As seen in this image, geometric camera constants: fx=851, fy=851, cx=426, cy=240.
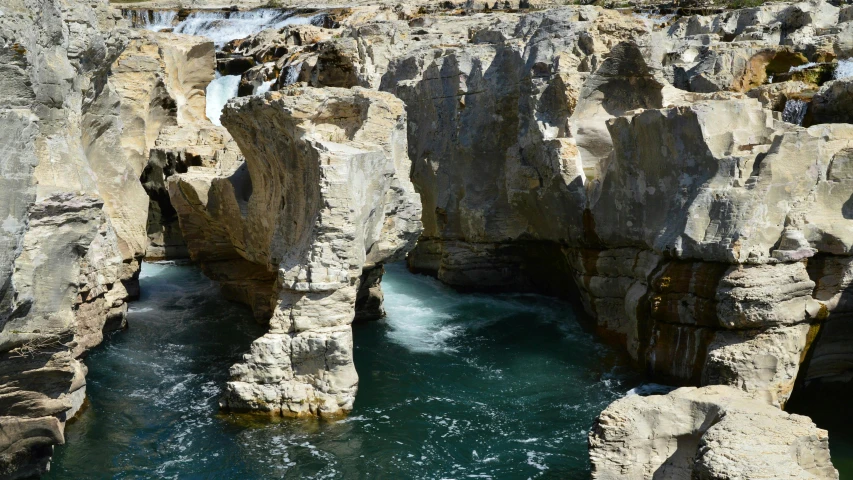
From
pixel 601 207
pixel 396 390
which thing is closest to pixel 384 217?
pixel 396 390

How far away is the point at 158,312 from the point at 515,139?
7841 millimetres

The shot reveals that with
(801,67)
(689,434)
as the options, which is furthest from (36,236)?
(801,67)

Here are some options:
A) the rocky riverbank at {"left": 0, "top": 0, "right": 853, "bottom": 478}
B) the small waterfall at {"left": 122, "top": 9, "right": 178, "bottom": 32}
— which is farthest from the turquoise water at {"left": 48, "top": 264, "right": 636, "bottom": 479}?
the small waterfall at {"left": 122, "top": 9, "right": 178, "bottom": 32}

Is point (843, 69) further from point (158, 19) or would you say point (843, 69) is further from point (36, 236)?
point (158, 19)

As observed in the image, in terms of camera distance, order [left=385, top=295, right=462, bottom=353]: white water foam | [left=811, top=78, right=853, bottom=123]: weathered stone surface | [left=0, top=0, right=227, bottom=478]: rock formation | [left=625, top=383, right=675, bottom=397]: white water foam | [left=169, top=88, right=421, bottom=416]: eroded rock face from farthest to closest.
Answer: [left=811, top=78, right=853, bottom=123]: weathered stone surface < [left=385, top=295, right=462, bottom=353]: white water foam < [left=625, top=383, right=675, bottom=397]: white water foam < [left=169, top=88, right=421, bottom=416]: eroded rock face < [left=0, top=0, right=227, bottom=478]: rock formation

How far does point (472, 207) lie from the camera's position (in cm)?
1759

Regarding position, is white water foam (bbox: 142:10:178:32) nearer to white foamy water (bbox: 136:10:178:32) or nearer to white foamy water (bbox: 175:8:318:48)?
white foamy water (bbox: 136:10:178:32)

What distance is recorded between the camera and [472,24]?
26781 mm

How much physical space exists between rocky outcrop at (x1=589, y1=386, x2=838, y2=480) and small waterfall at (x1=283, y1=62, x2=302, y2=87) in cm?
1805

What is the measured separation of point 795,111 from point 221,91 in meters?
17.2

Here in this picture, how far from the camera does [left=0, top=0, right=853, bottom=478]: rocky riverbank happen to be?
8.55m

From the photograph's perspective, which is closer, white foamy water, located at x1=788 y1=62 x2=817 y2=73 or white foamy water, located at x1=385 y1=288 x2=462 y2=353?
white foamy water, located at x1=385 y1=288 x2=462 y2=353

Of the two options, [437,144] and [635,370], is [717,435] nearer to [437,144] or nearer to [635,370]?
[635,370]

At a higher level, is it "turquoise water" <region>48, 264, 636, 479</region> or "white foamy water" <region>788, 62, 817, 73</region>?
"white foamy water" <region>788, 62, 817, 73</region>
